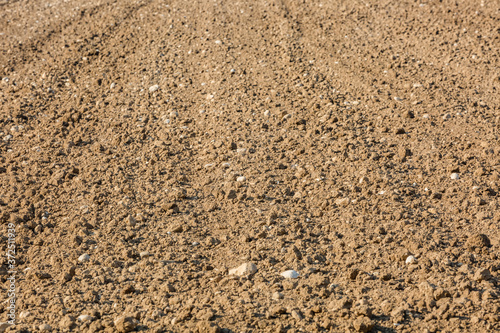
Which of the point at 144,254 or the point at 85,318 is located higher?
the point at 85,318

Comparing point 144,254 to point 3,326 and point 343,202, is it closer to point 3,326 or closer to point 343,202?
point 3,326

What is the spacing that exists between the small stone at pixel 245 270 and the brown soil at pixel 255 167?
2cm

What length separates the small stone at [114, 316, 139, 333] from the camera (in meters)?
2.89

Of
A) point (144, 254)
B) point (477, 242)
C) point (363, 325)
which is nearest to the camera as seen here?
point (363, 325)

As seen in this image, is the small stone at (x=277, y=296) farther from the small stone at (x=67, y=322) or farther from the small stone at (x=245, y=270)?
the small stone at (x=67, y=322)

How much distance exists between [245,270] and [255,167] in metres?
1.35

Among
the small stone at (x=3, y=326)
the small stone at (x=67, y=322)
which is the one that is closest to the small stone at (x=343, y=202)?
the small stone at (x=67, y=322)

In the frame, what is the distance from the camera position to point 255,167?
14.8 feet

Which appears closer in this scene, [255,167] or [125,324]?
[125,324]

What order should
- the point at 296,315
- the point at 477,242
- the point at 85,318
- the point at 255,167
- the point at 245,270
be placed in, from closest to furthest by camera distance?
the point at 296,315, the point at 85,318, the point at 245,270, the point at 477,242, the point at 255,167

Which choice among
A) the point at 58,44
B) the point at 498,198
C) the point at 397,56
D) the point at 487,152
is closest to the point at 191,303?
the point at 498,198

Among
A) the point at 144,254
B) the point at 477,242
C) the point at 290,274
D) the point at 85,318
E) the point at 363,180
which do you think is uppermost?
the point at 85,318

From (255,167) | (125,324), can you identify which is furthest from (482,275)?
(125,324)

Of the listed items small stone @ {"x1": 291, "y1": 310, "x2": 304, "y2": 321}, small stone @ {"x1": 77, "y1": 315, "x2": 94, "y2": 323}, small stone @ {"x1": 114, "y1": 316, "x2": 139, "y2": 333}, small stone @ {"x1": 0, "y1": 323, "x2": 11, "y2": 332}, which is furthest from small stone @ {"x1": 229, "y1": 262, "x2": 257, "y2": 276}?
small stone @ {"x1": 0, "y1": 323, "x2": 11, "y2": 332}
